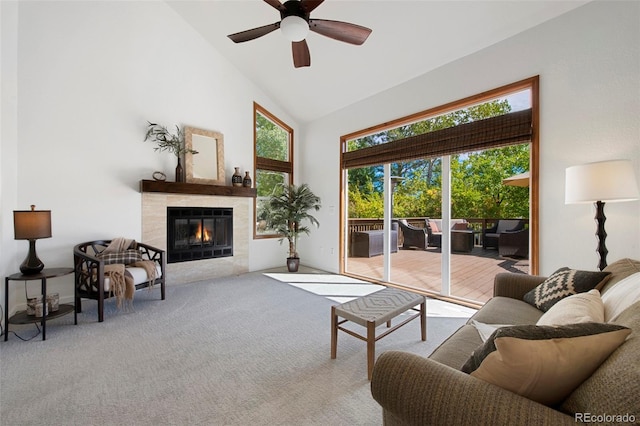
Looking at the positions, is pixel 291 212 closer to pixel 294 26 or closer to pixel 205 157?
pixel 205 157

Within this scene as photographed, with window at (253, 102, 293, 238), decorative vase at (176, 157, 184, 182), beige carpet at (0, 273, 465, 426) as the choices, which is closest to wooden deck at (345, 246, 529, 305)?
beige carpet at (0, 273, 465, 426)

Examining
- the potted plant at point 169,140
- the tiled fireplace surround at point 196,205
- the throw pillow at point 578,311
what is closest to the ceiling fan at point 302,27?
the potted plant at point 169,140

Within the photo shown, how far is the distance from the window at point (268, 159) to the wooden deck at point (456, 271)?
6.59 ft

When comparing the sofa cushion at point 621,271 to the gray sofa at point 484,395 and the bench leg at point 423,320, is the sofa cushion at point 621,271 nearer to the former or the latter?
the gray sofa at point 484,395

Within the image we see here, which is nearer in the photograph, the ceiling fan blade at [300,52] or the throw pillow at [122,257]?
the ceiling fan blade at [300,52]

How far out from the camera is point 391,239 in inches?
174

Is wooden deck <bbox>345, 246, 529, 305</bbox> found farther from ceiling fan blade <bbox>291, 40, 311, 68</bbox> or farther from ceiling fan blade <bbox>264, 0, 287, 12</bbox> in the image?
ceiling fan blade <bbox>264, 0, 287, 12</bbox>

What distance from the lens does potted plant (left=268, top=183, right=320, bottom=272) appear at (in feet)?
17.1

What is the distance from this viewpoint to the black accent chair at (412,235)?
415 centimetres

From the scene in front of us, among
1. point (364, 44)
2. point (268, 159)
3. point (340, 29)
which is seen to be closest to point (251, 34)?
point (340, 29)

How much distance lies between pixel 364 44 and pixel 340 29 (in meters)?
1.25

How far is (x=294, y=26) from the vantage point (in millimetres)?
2291

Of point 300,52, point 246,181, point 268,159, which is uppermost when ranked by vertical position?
point 300,52

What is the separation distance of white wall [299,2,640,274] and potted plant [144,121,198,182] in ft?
13.0
